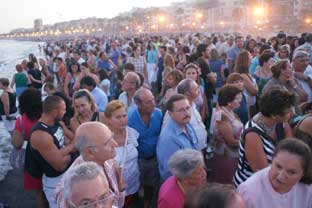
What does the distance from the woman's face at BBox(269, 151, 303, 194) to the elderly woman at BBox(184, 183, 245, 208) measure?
509 mm

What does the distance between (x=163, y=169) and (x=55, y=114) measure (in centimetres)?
121

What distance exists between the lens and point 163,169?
363 cm

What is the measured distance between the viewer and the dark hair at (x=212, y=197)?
1.73 metres

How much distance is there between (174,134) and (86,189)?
5.64 feet

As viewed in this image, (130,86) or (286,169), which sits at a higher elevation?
(130,86)

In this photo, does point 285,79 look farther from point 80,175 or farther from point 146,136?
point 80,175

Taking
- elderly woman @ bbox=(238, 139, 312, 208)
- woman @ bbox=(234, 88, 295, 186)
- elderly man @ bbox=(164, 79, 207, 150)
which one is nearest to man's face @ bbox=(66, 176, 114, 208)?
elderly woman @ bbox=(238, 139, 312, 208)

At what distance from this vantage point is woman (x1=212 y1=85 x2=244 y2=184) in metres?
3.79

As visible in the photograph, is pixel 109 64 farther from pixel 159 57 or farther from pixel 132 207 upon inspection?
pixel 132 207

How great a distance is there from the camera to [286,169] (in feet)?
7.20

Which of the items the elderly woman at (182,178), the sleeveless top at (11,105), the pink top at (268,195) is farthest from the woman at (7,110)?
the pink top at (268,195)

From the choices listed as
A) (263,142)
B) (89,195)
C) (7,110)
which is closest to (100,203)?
(89,195)

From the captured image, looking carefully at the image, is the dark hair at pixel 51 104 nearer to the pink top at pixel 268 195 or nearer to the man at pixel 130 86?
the man at pixel 130 86

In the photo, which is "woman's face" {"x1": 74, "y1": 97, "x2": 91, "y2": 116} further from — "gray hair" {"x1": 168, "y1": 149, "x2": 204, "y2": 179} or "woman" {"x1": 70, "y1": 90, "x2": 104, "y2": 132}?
"gray hair" {"x1": 168, "y1": 149, "x2": 204, "y2": 179}
